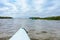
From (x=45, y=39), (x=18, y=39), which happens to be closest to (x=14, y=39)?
(x=18, y=39)

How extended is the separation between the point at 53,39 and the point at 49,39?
8.0 inches

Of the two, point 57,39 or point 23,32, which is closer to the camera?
point 23,32

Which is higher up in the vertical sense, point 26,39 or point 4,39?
point 26,39

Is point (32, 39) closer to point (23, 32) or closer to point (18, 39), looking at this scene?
point (23, 32)

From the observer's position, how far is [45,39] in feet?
29.0

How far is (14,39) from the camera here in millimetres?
6680

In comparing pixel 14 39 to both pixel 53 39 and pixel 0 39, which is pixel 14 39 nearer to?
pixel 0 39

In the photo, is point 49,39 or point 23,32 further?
point 49,39

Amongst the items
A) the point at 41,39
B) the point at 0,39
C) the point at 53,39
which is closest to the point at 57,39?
the point at 53,39

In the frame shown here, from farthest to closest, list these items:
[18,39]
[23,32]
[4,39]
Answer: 1. [4,39]
2. [23,32]
3. [18,39]

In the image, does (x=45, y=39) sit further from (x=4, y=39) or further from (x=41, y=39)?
(x=4, y=39)

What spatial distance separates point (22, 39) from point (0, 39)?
248cm

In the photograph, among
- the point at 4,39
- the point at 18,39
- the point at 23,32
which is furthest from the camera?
the point at 4,39

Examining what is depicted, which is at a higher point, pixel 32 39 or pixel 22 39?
pixel 22 39
